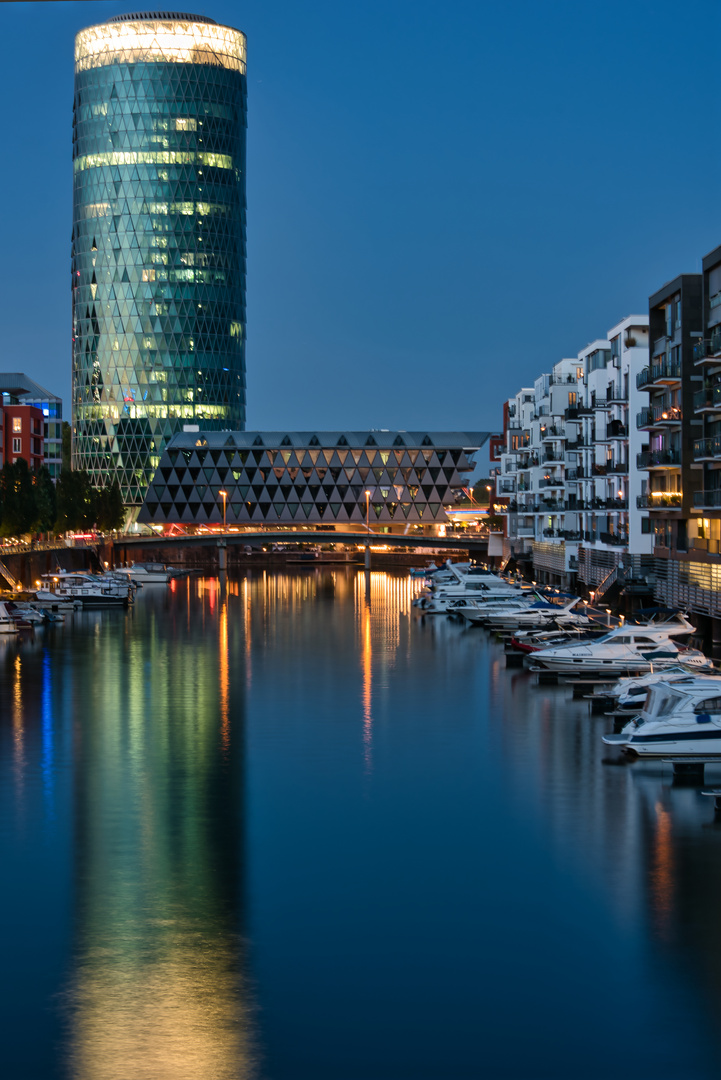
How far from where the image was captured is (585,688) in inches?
2485

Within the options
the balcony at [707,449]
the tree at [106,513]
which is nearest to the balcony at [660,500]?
the balcony at [707,449]

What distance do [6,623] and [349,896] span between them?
7043 cm

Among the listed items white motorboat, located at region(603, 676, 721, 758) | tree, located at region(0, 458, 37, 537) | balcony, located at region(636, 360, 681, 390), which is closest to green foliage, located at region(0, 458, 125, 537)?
tree, located at region(0, 458, 37, 537)

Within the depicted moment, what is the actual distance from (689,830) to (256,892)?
12.6 meters

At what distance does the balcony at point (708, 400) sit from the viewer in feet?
239

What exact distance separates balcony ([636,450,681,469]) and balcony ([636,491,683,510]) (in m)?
1.78

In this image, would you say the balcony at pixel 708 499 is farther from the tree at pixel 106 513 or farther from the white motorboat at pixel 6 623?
the tree at pixel 106 513

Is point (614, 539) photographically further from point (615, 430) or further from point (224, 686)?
point (224, 686)

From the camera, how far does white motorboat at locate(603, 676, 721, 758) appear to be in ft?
138

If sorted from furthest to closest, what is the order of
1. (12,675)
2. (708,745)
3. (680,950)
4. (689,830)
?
1. (12,675)
2. (708,745)
3. (689,830)
4. (680,950)

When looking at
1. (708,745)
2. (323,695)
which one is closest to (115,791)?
(708,745)

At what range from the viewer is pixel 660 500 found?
84875 mm

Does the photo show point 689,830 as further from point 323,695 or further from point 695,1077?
point 323,695

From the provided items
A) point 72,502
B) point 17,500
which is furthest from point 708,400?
point 72,502
